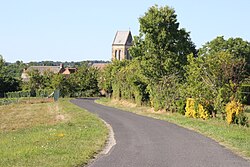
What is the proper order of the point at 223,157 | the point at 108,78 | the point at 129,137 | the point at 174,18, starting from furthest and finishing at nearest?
the point at 108,78 → the point at 174,18 → the point at 129,137 → the point at 223,157

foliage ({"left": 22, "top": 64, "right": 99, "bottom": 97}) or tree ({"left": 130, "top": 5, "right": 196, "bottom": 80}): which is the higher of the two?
tree ({"left": 130, "top": 5, "right": 196, "bottom": 80})

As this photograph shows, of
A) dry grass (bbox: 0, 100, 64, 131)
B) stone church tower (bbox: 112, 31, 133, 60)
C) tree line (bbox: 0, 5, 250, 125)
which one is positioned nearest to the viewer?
tree line (bbox: 0, 5, 250, 125)

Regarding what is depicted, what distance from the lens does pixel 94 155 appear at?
14.1 m

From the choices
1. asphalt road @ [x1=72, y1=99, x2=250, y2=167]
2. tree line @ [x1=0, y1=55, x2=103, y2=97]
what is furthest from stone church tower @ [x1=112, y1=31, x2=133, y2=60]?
asphalt road @ [x1=72, y1=99, x2=250, y2=167]

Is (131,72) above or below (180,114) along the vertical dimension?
above

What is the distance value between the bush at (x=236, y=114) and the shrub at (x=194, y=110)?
3.57m

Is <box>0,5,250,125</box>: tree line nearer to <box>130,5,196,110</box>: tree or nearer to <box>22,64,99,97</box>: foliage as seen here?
<box>130,5,196,110</box>: tree

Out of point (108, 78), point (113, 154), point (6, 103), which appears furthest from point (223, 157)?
point (108, 78)

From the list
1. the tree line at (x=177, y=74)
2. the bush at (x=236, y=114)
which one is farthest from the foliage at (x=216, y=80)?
the bush at (x=236, y=114)

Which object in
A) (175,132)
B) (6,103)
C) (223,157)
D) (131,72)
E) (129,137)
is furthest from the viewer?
(6,103)

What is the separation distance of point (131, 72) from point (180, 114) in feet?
55.1

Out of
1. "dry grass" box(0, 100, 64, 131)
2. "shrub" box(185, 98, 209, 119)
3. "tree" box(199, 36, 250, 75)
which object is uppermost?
"tree" box(199, 36, 250, 75)

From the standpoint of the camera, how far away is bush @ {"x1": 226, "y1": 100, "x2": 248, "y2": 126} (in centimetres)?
2439

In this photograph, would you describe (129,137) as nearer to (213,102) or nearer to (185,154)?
(185,154)
